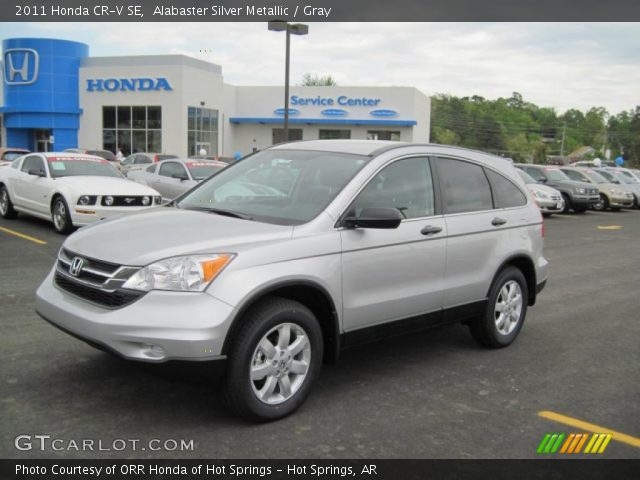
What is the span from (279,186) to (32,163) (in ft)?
32.3

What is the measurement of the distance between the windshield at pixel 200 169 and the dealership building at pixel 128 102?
2687 centimetres

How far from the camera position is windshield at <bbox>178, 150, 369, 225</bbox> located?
4.56m

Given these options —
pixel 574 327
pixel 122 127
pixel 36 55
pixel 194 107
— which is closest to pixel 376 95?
pixel 194 107

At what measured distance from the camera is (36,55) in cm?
4156

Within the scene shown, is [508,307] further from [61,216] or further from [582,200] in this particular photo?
[582,200]

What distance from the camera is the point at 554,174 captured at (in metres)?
24.6

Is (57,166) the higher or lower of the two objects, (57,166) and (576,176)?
the higher

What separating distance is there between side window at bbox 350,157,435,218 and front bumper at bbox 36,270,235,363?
1385 millimetres

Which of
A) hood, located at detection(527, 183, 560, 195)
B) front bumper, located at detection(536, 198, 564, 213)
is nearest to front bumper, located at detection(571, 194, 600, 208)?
hood, located at detection(527, 183, 560, 195)

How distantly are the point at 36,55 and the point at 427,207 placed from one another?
141ft

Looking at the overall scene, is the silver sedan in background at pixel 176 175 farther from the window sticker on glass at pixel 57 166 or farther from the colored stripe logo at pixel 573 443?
the colored stripe logo at pixel 573 443

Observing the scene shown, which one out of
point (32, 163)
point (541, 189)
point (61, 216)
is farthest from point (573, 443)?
point (541, 189)
